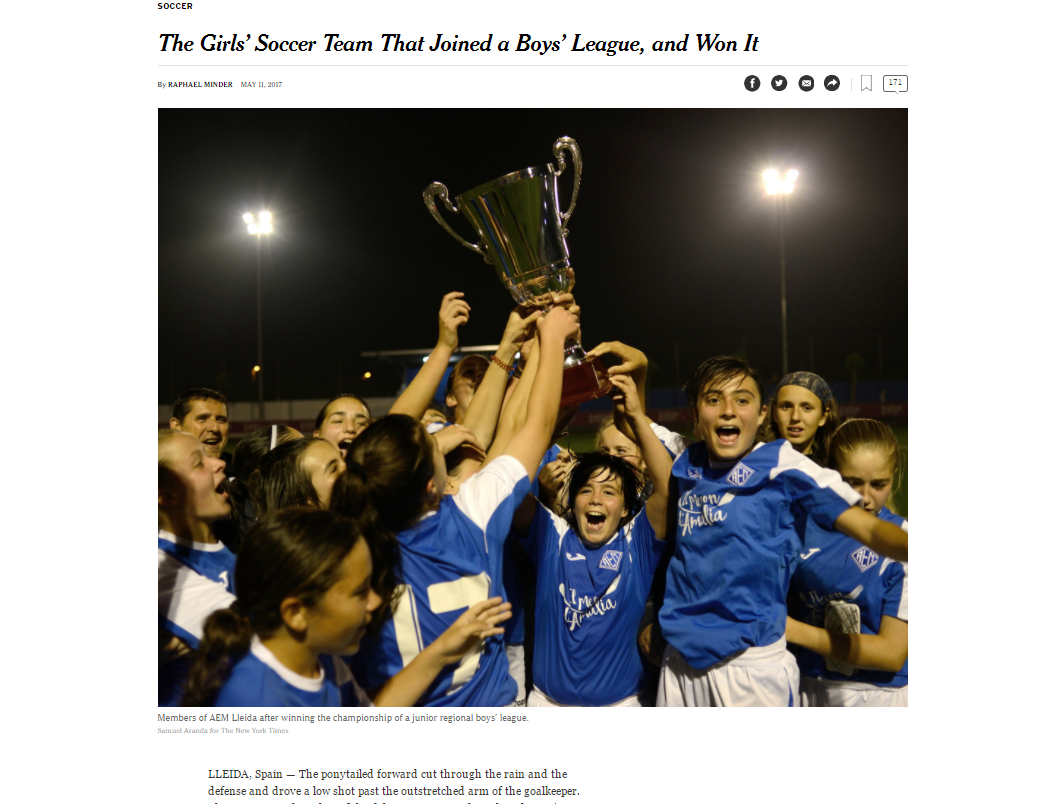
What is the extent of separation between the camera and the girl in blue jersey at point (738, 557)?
76.7 inches

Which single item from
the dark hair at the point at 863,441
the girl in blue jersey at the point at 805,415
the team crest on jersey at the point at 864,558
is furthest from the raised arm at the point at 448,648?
the girl in blue jersey at the point at 805,415

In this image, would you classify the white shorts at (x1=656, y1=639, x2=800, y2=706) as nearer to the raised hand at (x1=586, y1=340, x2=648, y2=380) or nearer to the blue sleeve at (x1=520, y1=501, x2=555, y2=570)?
the blue sleeve at (x1=520, y1=501, x2=555, y2=570)

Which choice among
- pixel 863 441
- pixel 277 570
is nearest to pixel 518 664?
pixel 277 570

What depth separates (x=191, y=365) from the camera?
66.5ft

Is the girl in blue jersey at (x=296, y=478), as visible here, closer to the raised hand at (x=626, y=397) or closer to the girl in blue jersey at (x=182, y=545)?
the girl in blue jersey at (x=182, y=545)

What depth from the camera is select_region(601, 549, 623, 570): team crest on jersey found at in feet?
7.29

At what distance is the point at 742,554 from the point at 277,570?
127 cm

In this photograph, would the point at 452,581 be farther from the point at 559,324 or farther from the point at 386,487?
the point at 559,324

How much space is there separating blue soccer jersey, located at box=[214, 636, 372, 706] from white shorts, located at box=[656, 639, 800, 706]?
1.09 meters

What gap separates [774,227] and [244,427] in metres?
19.9

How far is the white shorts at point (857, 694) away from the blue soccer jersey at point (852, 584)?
16 mm
